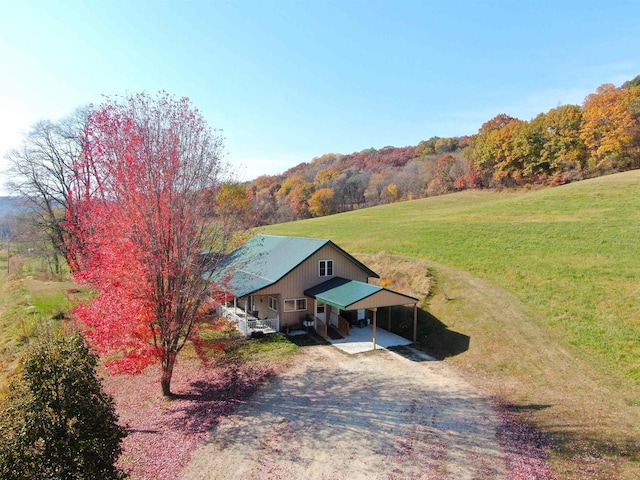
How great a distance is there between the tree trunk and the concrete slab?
27.3 feet

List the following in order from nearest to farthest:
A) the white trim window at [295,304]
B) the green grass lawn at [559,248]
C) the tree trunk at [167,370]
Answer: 1. the tree trunk at [167,370]
2. the green grass lawn at [559,248]
3. the white trim window at [295,304]

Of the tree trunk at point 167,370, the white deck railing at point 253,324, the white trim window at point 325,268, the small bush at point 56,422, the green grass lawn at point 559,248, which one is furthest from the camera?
the white trim window at point 325,268

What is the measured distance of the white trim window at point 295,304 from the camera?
21.5 m

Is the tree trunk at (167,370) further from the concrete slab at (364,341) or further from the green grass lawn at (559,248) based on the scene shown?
the green grass lawn at (559,248)

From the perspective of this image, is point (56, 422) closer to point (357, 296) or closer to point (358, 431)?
point (358, 431)

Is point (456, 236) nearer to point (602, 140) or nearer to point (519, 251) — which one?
point (519, 251)

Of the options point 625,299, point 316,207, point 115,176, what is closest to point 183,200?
point 115,176

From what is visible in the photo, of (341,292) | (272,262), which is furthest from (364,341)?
(272,262)

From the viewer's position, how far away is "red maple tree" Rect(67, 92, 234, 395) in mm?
10992

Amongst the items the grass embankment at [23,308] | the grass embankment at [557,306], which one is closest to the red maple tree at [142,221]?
the grass embankment at [23,308]

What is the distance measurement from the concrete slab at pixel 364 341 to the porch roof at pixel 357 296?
6.84 ft

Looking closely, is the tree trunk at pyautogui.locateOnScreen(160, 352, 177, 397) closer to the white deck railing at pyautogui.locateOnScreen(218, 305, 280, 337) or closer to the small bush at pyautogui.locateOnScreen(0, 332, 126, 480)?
the small bush at pyautogui.locateOnScreen(0, 332, 126, 480)

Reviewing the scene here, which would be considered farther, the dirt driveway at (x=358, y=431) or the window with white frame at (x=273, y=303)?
the window with white frame at (x=273, y=303)

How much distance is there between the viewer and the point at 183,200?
1168 centimetres
